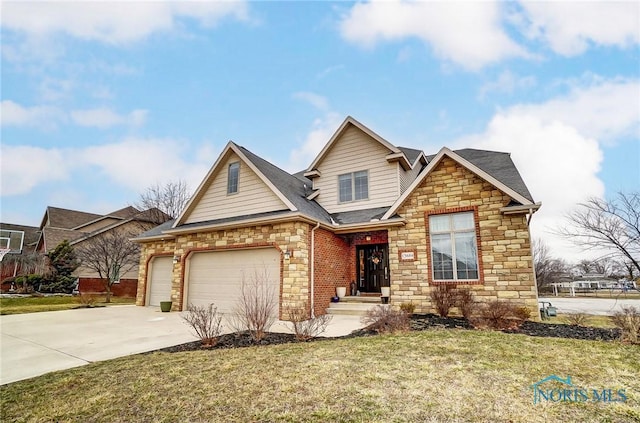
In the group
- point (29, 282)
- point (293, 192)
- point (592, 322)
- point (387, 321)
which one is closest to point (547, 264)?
point (592, 322)

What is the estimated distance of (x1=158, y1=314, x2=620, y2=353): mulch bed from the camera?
6375mm

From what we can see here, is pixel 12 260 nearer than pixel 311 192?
No

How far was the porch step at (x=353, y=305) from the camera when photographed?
1119cm

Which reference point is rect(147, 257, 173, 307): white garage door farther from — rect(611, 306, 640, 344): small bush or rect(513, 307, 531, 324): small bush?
rect(611, 306, 640, 344): small bush

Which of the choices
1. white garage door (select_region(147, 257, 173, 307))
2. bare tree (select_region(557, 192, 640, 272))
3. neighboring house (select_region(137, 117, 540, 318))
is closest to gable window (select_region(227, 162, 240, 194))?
neighboring house (select_region(137, 117, 540, 318))

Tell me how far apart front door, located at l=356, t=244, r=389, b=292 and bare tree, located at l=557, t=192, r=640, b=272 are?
7982 millimetres

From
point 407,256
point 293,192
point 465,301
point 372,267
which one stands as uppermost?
point 293,192

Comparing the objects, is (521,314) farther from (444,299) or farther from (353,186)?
(353,186)

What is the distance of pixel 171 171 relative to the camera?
31469 millimetres

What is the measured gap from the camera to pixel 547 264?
27359 millimetres

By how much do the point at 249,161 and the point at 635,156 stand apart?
15.6 m

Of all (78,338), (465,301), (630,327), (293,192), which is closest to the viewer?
(630,327)

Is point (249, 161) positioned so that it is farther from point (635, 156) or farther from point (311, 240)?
point (635, 156)

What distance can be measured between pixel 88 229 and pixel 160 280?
23824 mm
